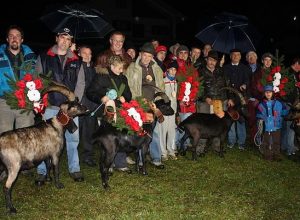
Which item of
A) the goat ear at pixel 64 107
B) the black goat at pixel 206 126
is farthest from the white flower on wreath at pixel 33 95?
the black goat at pixel 206 126

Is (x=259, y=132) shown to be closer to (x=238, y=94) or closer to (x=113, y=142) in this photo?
(x=238, y=94)

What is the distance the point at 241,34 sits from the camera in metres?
10.2

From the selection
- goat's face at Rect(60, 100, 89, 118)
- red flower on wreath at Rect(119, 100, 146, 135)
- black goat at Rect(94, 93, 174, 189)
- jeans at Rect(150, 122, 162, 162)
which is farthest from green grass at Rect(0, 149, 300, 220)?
goat's face at Rect(60, 100, 89, 118)

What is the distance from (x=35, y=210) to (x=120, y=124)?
6.88ft

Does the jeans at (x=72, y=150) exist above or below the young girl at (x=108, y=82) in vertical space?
below

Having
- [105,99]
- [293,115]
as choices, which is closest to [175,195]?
[105,99]

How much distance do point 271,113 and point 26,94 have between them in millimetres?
6015

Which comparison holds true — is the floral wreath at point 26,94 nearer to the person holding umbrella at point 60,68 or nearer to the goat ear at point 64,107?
the goat ear at point 64,107

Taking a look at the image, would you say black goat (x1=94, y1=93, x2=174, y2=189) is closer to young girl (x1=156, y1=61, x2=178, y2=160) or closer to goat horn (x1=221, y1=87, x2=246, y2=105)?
young girl (x1=156, y1=61, x2=178, y2=160)

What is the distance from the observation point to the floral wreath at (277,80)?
372 inches

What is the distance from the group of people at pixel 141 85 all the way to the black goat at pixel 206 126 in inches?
11.4

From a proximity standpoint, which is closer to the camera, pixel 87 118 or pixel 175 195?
pixel 175 195

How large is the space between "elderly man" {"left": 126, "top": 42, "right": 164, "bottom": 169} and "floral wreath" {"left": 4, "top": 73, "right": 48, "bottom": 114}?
80.8 inches

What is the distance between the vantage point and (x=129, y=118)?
22.0ft
